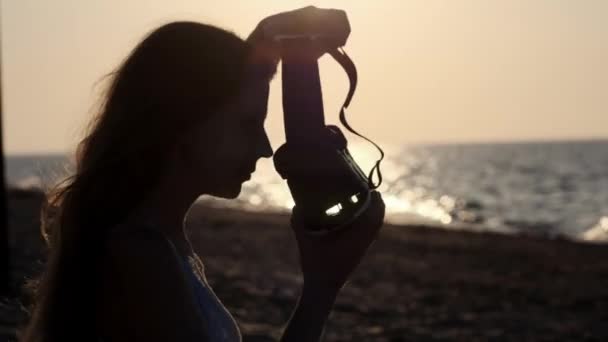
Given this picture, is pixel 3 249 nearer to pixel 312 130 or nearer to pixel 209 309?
pixel 209 309

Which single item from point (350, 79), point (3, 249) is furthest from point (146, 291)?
point (3, 249)

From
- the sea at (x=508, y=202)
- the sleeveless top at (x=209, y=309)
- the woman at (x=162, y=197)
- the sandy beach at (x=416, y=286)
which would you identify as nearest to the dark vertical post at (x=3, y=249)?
the sandy beach at (x=416, y=286)

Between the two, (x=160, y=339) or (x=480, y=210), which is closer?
(x=160, y=339)

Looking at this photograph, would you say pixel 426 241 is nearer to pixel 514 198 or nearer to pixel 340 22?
pixel 340 22

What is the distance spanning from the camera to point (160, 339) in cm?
197

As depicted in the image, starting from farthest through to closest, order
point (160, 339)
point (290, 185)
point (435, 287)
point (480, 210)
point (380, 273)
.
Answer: point (480, 210)
point (380, 273)
point (435, 287)
point (290, 185)
point (160, 339)

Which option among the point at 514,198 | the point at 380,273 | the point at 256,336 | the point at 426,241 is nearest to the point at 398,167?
the point at 514,198

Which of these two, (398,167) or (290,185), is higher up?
(290,185)

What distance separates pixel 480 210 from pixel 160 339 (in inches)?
1718

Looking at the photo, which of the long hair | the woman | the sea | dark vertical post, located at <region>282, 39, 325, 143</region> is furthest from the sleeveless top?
the sea

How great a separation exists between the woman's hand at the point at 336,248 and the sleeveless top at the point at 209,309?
21cm

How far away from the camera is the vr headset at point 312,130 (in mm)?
2062

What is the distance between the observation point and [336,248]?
7.02 ft

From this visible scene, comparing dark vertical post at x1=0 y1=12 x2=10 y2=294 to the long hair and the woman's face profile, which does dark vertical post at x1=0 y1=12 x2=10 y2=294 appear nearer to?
the long hair
